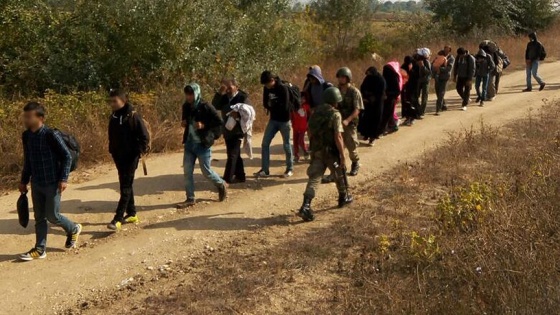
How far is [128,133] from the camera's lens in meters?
7.13

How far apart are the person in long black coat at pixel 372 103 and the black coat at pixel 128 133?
15.4 ft

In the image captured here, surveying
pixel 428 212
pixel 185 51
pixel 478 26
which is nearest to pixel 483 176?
pixel 428 212

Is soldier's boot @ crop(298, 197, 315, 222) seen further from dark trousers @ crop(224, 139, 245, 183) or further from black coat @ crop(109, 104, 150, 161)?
black coat @ crop(109, 104, 150, 161)

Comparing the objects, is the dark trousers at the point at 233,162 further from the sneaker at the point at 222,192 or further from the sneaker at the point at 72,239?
the sneaker at the point at 72,239

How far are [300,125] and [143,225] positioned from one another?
3.49 m

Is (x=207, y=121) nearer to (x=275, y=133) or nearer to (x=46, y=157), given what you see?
(x=275, y=133)

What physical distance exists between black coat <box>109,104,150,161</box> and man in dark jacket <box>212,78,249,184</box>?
1738mm

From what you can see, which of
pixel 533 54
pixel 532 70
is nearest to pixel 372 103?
pixel 533 54

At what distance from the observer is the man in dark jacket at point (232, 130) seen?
8719mm

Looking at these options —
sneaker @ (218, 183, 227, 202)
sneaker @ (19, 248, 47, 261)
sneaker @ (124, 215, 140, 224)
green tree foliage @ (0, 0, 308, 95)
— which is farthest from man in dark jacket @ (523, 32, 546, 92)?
sneaker @ (19, 248, 47, 261)

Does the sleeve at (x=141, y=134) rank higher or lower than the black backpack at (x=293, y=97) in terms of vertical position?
lower

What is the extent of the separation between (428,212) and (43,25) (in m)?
11.6

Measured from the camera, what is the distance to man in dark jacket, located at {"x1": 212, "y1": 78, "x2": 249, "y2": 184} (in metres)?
8.72

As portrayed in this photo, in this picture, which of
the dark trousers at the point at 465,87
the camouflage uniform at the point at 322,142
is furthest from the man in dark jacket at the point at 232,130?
the dark trousers at the point at 465,87
